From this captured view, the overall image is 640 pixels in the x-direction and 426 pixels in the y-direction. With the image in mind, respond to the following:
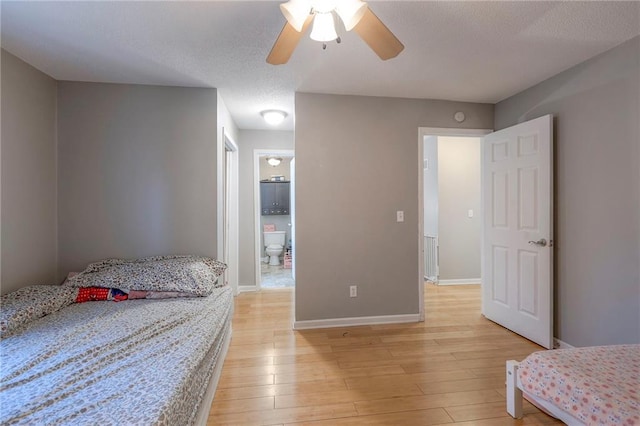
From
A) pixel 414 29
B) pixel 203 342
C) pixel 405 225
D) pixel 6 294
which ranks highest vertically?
pixel 414 29

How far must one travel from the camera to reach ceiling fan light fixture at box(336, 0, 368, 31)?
1294 mm

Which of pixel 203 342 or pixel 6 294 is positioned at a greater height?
pixel 6 294

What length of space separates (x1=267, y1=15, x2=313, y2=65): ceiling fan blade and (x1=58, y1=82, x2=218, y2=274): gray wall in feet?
4.60

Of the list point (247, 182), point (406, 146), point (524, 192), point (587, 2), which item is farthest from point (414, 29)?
point (247, 182)

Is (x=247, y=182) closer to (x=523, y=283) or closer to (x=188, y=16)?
(x=188, y=16)

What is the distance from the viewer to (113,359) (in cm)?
139

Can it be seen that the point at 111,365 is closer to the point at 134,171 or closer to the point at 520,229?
the point at 134,171

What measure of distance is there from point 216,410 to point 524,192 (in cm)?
307

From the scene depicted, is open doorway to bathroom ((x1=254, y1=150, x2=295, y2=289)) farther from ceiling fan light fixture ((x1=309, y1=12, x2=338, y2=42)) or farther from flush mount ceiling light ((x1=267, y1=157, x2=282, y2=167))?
ceiling fan light fixture ((x1=309, y1=12, x2=338, y2=42))

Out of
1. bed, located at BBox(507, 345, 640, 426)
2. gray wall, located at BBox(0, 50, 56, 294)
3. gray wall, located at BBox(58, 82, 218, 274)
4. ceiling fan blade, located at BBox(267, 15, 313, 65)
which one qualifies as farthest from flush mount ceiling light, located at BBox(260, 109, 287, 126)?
bed, located at BBox(507, 345, 640, 426)

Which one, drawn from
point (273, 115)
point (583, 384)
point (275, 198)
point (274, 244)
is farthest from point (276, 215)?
point (583, 384)

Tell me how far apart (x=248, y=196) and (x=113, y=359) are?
3.01m

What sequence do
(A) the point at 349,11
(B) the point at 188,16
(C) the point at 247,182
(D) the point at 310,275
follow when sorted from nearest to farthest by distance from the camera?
(A) the point at 349,11, (B) the point at 188,16, (D) the point at 310,275, (C) the point at 247,182

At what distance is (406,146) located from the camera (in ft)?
10.3
